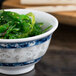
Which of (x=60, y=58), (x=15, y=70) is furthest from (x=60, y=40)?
(x=15, y=70)

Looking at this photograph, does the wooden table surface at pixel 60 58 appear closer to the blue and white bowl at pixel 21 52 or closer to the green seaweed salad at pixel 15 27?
the blue and white bowl at pixel 21 52

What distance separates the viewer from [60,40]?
125 centimetres

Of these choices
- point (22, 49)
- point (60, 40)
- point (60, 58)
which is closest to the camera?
point (22, 49)

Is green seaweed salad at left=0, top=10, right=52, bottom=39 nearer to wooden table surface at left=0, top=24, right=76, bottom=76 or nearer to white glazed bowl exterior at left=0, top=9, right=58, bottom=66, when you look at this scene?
white glazed bowl exterior at left=0, top=9, right=58, bottom=66

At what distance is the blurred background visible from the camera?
97 cm

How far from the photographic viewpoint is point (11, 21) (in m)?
0.90

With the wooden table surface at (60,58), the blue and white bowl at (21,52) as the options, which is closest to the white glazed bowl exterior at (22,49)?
the blue and white bowl at (21,52)

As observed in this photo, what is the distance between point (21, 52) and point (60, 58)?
0.30 meters

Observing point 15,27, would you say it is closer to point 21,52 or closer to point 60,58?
point 21,52

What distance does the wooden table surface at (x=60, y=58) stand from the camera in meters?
0.96

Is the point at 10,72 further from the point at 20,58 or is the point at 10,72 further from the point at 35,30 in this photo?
the point at 35,30

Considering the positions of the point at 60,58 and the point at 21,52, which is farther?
the point at 60,58

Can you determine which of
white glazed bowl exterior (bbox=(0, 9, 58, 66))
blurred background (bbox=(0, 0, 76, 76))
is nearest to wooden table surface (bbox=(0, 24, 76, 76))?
blurred background (bbox=(0, 0, 76, 76))

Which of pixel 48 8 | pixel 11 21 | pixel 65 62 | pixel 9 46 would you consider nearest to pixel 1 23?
pixel 11 21
